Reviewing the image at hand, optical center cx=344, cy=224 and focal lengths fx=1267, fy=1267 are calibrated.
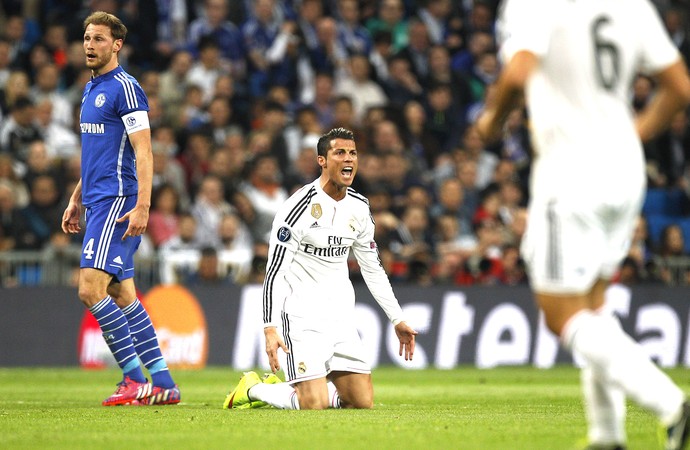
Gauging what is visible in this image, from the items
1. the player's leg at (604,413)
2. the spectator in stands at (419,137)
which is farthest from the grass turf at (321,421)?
the spectator in stands at (419,137)

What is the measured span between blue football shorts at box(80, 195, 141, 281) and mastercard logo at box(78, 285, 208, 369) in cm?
679

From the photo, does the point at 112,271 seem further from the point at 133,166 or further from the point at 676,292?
the point at 676,292

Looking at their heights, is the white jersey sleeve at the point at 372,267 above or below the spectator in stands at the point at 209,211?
below

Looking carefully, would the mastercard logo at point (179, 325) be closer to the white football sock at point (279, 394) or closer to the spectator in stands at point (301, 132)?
the spectator in stands at point (301, 132)

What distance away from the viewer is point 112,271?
9.34m

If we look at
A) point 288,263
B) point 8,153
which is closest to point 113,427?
point 288,263

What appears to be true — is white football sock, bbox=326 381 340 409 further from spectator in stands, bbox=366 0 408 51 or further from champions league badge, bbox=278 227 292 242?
spectator in stands, bbox=366 0 408 51

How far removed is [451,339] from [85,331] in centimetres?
477

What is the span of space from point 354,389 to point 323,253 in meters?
1.08

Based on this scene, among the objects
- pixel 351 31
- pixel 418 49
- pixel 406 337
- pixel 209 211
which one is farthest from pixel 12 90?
pixel 406 337

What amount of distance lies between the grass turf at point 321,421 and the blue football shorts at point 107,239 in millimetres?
1063

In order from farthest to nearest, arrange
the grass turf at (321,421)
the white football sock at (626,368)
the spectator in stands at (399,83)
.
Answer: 1. the spectator in stands at (399,83)
2. the grass turf at (321,421)
3. the white football sock at (626,368)

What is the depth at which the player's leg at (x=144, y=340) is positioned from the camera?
967 cm

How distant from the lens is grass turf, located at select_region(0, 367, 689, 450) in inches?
260
